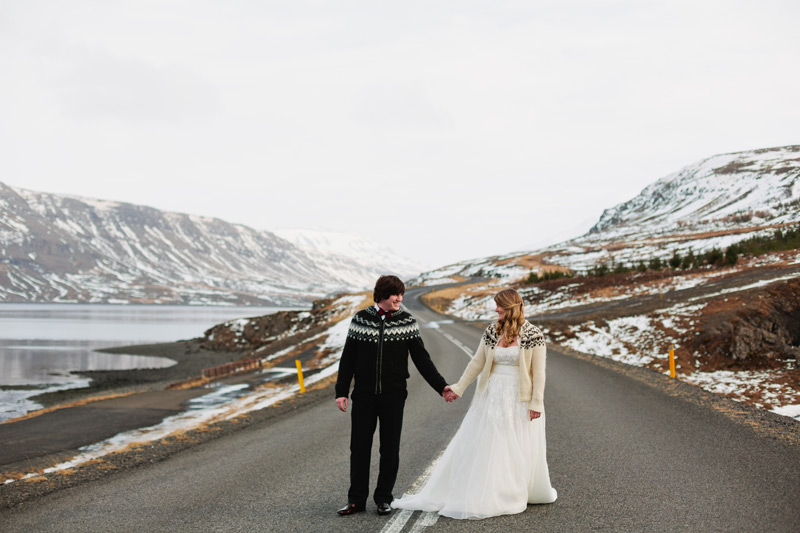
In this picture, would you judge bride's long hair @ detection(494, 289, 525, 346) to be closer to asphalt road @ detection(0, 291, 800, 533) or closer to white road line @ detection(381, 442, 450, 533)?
asphalt road @ detection(0, 291, 800, 533)

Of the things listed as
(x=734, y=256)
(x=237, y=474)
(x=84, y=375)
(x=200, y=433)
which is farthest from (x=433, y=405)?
(x=734, y=256)

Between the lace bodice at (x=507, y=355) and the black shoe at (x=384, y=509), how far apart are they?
1824mm

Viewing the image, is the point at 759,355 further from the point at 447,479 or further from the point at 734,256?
the point at 734,256

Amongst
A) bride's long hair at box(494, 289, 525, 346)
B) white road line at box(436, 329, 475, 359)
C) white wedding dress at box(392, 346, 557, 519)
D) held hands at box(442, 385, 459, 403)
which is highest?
bride's long hair at box(494, 289, 525, 346)

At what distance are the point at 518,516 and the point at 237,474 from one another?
396 centimetres

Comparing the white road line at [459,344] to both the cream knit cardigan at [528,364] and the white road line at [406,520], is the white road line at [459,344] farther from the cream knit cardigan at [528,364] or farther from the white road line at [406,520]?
the white road line at [406,520]

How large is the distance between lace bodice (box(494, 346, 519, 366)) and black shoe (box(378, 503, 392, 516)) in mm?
1824

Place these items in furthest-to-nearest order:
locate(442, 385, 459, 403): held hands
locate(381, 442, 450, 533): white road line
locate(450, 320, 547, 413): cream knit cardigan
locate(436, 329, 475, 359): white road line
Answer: locate(436, 329, 475, 359): white road line
locate(442, 385, 459, 403): held hands
locate(450, 320, 547, 413): cream knit cardigan
locate(381, 442, 450, 533): white road line

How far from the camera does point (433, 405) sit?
1320 cm

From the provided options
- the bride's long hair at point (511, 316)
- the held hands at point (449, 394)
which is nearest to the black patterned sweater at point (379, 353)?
the held hands at point (449, 394)

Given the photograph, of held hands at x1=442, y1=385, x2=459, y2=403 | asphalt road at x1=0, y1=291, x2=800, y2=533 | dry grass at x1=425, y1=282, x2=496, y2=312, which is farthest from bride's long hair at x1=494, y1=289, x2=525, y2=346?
dry grass at x1=425, y1=282, x2=496, y2=312

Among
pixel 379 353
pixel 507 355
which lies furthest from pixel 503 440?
pixel 379 353

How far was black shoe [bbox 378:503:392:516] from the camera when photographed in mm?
6012

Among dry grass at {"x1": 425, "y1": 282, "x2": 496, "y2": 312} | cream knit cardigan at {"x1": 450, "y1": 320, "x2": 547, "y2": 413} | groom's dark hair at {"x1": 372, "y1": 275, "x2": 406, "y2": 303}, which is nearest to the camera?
groom's dark hair at {"x1": 372, "y1": 275, "x2": 406, "y2": 303}
